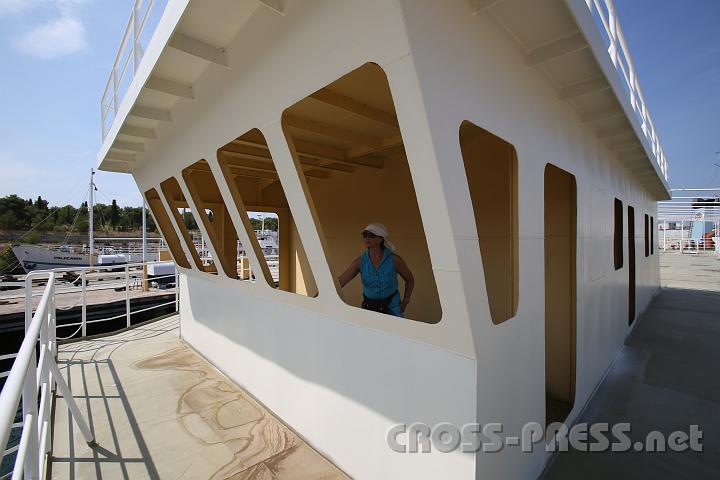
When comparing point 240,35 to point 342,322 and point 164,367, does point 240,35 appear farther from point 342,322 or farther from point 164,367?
point 164,367

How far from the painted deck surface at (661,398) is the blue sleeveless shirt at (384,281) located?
1.80 metres

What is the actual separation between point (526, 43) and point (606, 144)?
294cm

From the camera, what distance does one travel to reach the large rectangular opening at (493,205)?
387 centimetres

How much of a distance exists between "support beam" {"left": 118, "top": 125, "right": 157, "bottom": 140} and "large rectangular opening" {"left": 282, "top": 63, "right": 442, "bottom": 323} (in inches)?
78.5

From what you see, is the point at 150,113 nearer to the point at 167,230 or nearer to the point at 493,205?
the point at 167,230

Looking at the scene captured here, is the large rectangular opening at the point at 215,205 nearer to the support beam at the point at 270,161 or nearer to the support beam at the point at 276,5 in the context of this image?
the support beam at the point at 270,161

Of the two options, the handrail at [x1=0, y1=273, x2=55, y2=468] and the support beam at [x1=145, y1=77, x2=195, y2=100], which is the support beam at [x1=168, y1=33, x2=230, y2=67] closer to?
the support beam at [x1=145, y1=77, x2=195, y2=100]

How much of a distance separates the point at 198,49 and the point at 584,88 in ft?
10.5

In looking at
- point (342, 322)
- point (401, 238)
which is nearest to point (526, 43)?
point (342, 322)

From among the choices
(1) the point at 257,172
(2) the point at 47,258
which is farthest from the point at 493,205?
(2) the point at 47,258

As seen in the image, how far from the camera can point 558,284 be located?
380cm

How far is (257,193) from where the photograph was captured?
23.2 ft

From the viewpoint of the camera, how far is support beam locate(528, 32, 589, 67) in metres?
2.32

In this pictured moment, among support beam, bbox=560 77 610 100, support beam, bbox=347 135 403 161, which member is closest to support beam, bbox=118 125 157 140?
support beam, bbox=347 135 403 161
